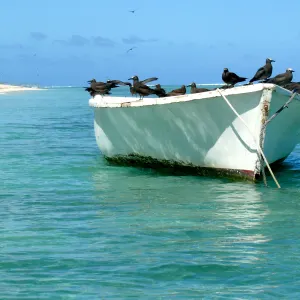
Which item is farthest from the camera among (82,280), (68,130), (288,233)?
(68,130)

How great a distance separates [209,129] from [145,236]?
14.6 ft

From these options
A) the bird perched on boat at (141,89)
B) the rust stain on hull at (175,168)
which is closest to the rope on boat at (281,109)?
the rust stain on hull at (175,168)

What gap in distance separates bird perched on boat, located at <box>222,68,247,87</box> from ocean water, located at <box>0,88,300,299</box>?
1.90 m

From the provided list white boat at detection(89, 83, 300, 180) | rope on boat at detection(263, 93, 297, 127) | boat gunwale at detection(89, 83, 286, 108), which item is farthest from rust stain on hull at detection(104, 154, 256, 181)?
boat gunwale at detection(89, 83, 286, 108)

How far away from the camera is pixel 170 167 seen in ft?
45.1

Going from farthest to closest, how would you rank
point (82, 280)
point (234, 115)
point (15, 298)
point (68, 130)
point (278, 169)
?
1. point (68, 130)
2. point (278, 169)
3. point (234, 115)
4. point (82, 280)
5. point (15, 298)

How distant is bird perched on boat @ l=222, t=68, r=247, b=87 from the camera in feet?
44.1

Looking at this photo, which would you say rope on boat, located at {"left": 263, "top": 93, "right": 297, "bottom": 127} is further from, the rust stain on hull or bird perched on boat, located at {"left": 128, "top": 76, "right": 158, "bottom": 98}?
bird perched on boat, located at {"left": 128, "top": 76, "right": 158, "bottom": 98}

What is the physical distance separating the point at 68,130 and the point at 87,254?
2014 cm

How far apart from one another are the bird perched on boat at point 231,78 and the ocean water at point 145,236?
1.90m

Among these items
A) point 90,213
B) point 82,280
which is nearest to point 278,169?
point 90,213

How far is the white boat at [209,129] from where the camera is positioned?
1190 cm

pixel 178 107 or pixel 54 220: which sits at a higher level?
pixel 178 107

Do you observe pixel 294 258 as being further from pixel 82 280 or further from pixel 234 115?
pixel 234 115
